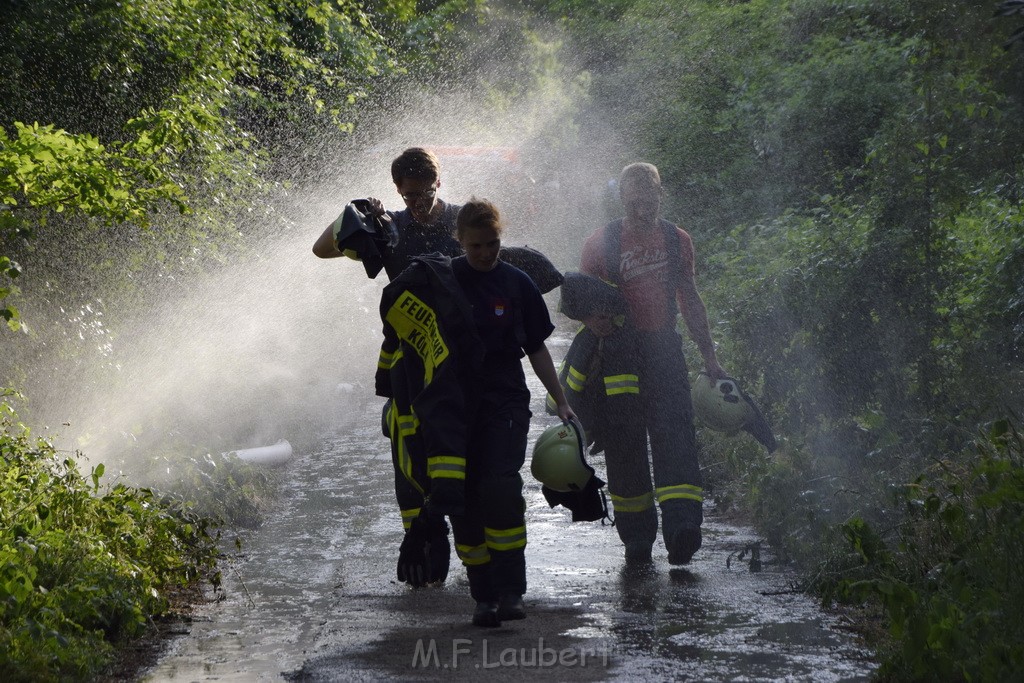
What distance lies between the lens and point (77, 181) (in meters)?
6.82

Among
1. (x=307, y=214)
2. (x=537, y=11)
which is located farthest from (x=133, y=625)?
(x=537, y=11)

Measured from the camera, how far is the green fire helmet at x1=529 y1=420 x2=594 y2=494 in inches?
239

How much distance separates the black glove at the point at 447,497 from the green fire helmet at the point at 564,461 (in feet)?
2.27

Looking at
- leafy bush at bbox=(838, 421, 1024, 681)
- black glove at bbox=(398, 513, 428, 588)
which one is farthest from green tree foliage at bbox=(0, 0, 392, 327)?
leafy bush at bbox=(838, 421, 1024, 681)

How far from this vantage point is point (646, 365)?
682 cm

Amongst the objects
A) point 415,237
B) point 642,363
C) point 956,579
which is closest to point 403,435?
point 415,237

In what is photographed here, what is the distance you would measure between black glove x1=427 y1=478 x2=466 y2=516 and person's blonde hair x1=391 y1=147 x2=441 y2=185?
4.80ft

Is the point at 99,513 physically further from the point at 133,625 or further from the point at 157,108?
the point at 157,108

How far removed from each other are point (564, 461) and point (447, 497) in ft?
2.58

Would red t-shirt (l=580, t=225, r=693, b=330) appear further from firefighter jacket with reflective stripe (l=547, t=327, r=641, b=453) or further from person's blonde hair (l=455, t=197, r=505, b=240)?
person's blonde hair (l=455, t=197, r=505, b=240)

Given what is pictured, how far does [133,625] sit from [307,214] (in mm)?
7732

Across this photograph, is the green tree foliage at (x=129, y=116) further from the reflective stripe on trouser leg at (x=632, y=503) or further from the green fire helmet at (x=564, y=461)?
the reflective stripe on trouser leg at (x=632, y=503)

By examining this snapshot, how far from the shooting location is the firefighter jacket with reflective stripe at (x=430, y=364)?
18.2ft

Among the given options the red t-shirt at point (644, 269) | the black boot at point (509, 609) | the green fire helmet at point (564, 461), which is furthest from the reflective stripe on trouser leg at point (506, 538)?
the red t-shirt at point (644, 269)
